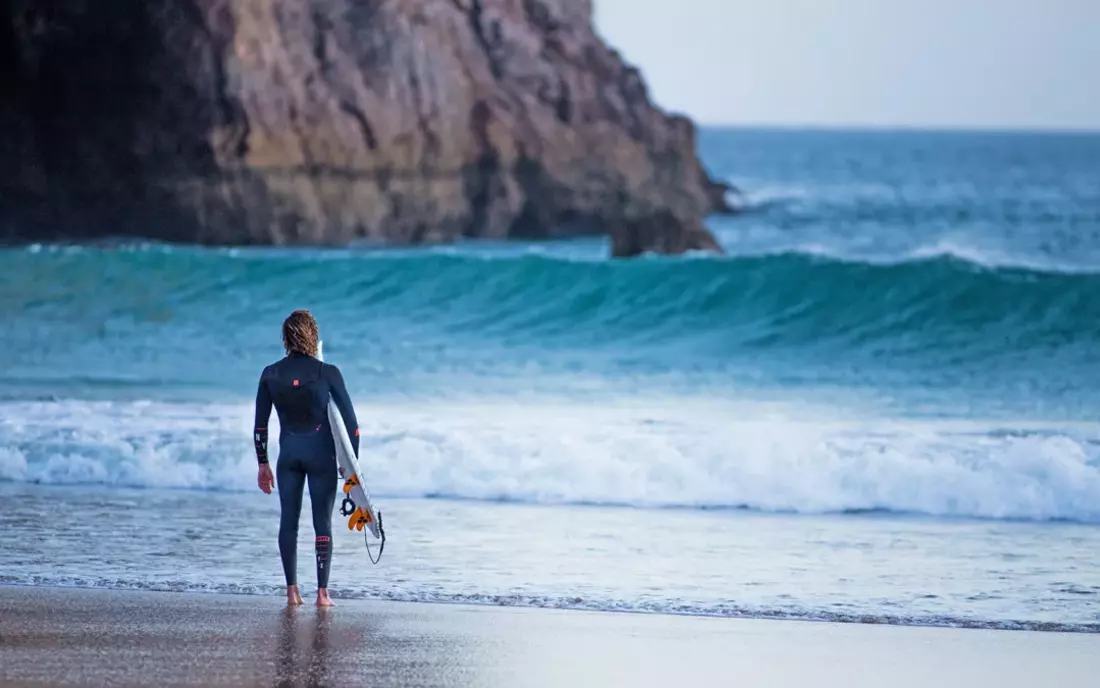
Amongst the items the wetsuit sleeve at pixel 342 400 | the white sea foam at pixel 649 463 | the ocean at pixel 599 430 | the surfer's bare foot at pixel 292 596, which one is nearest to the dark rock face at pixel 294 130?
the ocean at pixel 599 430

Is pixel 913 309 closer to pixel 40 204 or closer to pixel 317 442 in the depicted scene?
pixel 317 442

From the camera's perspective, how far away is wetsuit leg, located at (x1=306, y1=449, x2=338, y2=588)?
6.90 metres

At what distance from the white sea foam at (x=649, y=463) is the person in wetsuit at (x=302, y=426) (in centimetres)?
369

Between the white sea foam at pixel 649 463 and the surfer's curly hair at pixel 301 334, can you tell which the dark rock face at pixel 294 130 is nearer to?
the white sea foam at pixel 649 463

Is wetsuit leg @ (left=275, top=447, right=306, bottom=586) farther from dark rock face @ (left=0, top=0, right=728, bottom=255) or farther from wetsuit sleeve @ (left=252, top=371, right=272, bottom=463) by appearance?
dark rock face @ (left=0, top=0, right=728, bottom=255)

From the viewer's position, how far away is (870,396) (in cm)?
1525

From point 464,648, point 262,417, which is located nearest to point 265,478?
point 262,417

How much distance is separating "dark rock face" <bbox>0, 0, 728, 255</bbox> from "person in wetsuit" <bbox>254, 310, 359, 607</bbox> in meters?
32.8

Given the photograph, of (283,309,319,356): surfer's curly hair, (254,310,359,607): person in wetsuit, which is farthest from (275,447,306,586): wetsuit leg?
(283,309,319,356): surfer's curly hair

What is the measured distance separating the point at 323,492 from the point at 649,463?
441 cm

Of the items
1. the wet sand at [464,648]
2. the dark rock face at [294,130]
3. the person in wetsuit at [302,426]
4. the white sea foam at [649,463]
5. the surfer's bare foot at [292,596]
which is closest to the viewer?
the wet sand at [464,648]

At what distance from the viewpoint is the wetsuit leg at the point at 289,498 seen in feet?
22.8

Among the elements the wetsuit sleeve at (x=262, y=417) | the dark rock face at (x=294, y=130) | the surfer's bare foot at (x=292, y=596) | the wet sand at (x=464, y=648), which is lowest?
the wet sand at (x=464, y=648)

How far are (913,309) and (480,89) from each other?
28.8 m
